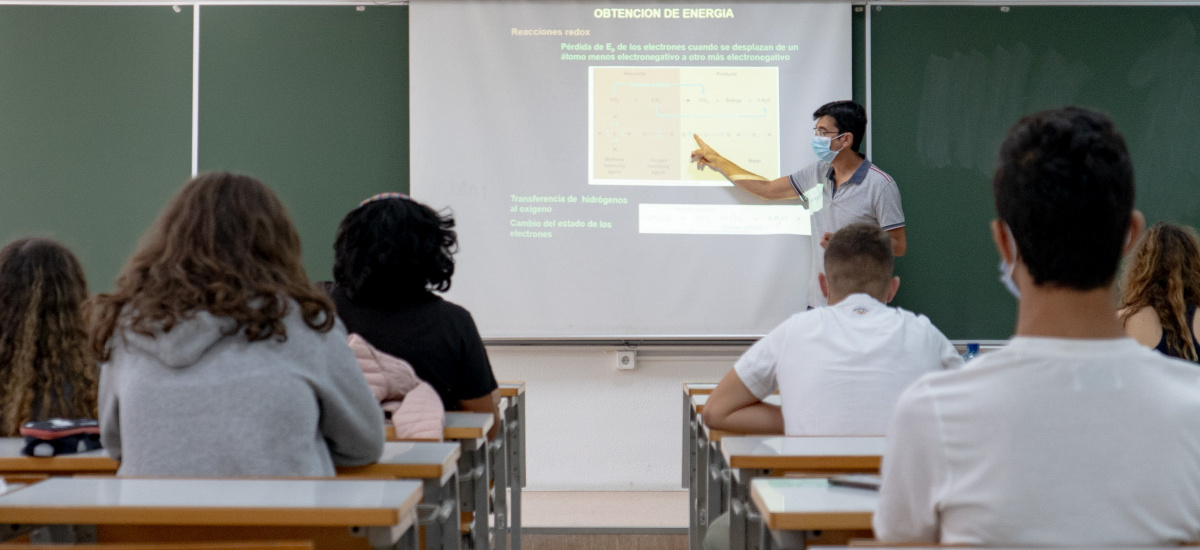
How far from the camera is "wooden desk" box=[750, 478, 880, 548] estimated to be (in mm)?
1283

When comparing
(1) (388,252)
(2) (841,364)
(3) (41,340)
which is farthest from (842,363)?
(3) (41,340)

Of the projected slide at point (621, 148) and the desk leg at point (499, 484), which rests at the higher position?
the projected slide at point (621, 148)

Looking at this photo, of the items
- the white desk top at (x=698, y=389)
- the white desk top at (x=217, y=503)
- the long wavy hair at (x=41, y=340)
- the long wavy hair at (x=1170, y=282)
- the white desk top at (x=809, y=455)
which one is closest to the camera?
the white desk top at (x=217, y=503)

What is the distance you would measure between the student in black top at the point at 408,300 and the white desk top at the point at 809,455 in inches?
33.6

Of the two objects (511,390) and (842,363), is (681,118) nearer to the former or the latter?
(511,390)

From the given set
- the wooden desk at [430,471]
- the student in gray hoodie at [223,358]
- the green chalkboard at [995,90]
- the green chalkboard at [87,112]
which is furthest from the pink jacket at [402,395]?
the green chalkboard at [995,90]

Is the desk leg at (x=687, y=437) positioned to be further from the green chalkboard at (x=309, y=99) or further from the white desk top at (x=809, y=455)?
the green chalkboard at (x=309, y=99)

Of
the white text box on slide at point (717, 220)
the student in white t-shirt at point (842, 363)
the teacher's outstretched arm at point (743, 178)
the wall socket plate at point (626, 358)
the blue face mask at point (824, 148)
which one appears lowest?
the wall socket plate at point (626, 358)

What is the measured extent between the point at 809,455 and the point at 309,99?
3.36 meters

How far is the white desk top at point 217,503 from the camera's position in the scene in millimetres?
1226

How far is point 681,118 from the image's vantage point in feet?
13.9

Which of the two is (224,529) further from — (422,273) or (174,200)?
(422,273)

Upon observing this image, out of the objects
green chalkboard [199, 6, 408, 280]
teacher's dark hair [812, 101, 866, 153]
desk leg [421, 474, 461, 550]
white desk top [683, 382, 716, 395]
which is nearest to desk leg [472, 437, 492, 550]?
desk leg [421, 474, 461, 550]

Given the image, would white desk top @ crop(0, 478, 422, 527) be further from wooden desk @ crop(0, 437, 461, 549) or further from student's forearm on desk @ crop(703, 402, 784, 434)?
student's forearm on desk @ crop(703, 402, 784, 434)
